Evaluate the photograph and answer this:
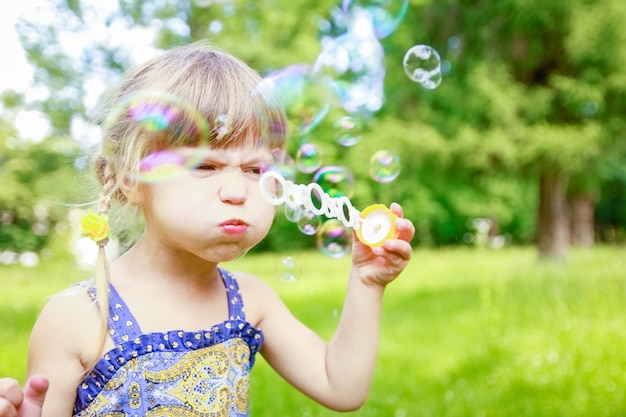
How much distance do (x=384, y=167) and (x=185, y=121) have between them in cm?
122

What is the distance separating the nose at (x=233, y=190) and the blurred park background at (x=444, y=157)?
1.54ft

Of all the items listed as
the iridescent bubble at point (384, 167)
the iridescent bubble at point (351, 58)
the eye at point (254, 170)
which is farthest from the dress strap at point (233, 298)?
the iridescent bubble at point (351, 58)

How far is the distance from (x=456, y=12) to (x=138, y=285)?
8.63 meters

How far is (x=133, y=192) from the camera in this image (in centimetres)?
158

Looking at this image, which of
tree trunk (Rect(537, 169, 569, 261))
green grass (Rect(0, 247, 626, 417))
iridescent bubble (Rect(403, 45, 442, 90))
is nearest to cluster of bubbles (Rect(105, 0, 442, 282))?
iridescent bubble (Rect(403, 45, 442, 90))

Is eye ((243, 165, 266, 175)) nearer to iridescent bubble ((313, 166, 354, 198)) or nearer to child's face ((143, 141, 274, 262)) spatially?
child's face ((143, 141, 274, 262))

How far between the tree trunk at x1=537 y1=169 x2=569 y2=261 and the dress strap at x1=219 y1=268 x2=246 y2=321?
9.25 metres

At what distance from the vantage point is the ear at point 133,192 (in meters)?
1.56

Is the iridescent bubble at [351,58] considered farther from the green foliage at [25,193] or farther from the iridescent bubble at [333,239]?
the green foliage at [25,193]

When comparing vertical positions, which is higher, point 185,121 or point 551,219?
point 185,121

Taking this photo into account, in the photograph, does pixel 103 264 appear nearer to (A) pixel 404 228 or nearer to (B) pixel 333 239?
(A) pixel 404 228

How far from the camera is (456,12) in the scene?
9484 millimetres

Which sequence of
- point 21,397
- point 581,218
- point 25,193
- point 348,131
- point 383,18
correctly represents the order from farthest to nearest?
point 581,218 < point 25,193 < point 383,18 < point 348,131 < point 21,397

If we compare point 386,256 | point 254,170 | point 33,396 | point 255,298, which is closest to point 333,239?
point 255,298
